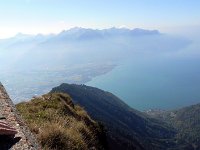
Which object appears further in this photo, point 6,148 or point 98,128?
point 98,128

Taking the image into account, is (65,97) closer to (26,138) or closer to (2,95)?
(2,95)

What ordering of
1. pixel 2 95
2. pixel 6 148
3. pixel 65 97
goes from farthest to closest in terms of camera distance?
pixel 65 97
pixel 2 95
pixel 6 148

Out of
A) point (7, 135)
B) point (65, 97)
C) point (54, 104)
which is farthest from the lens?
point (65, 97)

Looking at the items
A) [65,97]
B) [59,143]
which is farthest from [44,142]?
[65,97]

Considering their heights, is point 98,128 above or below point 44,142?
below

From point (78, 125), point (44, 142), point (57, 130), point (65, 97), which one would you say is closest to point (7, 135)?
point (44, 142)

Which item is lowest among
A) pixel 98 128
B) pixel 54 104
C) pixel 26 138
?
pixel 98 128

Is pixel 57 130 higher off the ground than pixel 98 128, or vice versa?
pixel 57 130

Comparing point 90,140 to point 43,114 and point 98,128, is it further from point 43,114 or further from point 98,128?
point 98,128

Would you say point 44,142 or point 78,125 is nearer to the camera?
point 44,142
